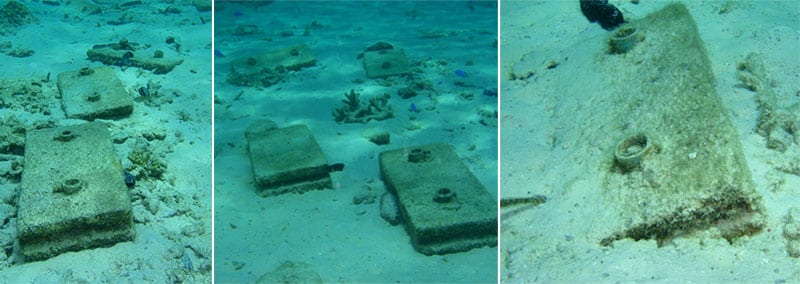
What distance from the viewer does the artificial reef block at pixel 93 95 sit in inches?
169

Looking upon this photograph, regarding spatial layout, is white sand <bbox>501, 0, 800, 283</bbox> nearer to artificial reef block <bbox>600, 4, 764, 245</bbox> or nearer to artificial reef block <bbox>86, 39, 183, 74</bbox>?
artificial reef block <bbox>600, 4, 764, 245</bbox>

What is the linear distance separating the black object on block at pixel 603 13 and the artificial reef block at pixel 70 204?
400 cm

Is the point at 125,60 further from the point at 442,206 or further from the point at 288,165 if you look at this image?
the point at 442,206

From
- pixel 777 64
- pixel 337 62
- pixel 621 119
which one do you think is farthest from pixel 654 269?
pixel 337 62

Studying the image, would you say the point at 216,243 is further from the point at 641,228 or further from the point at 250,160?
the point at 641,228

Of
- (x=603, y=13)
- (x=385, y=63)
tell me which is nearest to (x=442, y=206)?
(x=603, y=13)

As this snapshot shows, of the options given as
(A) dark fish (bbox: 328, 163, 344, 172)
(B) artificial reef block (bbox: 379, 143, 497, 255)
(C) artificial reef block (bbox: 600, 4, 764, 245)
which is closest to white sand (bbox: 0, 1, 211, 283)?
(A) dark fish (bbox: 328, 163, 344, 172)

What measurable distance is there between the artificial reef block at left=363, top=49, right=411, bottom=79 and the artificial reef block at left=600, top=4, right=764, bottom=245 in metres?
3.24

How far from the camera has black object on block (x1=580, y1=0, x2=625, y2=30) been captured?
4.90 m

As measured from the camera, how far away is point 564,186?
9.59ft

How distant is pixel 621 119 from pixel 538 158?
506 mm

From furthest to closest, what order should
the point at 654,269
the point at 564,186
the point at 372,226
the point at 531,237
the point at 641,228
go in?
the point at 372,226
the point at 564,186
the point at 531,237
the point at 641,228
the point at 654,269

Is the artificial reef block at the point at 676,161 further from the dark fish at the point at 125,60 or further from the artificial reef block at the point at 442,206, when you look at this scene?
the dark fish at the point at 125,60

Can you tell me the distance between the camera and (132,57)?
5719mm
